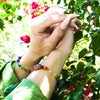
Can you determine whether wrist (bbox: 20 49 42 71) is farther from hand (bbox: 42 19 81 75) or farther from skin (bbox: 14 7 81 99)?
hand (bbox: 42 19 81 75)

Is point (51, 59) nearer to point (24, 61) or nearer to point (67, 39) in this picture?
point (67, 39)

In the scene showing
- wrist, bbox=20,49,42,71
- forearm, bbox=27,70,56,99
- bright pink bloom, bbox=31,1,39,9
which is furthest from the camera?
bright pink bloom, bbox=31,1,39,9

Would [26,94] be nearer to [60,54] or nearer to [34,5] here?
[60,54]

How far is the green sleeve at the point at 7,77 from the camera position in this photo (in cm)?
89

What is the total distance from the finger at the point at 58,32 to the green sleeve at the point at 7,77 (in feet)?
1.03

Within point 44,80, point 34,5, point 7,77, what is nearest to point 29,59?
point 7,77

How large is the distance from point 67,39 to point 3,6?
775 mm

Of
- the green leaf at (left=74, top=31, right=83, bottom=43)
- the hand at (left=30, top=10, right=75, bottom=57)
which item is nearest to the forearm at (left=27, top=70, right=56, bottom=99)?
the hand at (left=30, top=10, right=75, bottom=57)

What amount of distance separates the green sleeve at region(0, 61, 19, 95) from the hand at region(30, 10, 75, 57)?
0.18m

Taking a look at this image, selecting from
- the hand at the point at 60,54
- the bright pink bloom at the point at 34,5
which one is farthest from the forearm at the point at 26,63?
the bright pink bloom at the point at 34,5

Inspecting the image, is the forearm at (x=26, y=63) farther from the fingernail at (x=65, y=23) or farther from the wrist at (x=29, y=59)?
the fingernail at (x=65, y=23)

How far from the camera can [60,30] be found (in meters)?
0.78

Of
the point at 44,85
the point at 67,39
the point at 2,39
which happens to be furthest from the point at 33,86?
the point at 2,39

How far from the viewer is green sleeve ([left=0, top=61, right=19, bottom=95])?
892 mm
